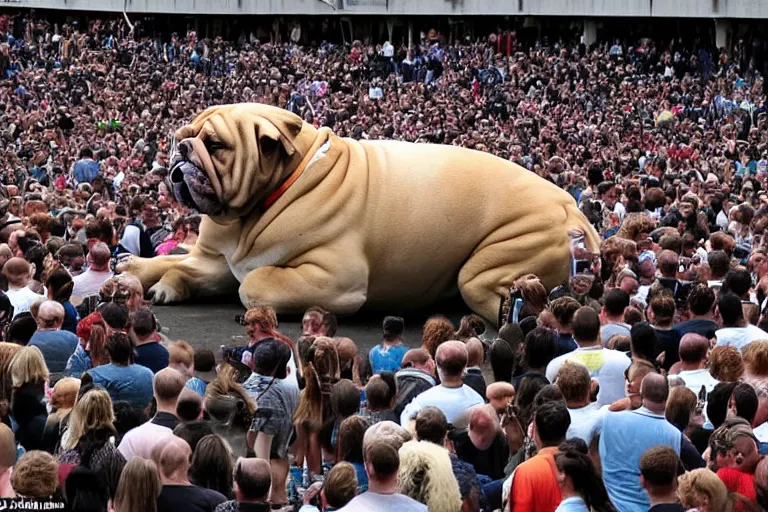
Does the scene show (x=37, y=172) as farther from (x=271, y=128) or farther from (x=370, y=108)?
(x=271, y=128)

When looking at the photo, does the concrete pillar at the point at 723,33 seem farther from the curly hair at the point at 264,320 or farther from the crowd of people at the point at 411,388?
the curly hair at the point at 264,320

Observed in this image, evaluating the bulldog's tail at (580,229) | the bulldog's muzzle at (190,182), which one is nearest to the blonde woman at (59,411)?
the bulldog's muzzle at (190,182)

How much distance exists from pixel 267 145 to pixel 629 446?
240 inches

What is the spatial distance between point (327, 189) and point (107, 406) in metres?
5.96

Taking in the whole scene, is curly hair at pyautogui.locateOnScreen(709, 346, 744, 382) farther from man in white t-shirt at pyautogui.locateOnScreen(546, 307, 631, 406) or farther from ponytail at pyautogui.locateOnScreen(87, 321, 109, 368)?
ponytail at pyautogui.locateOnScreen(87, 321, 109, 368)

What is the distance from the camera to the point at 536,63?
133 feet

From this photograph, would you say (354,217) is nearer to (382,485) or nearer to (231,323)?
(231,323)

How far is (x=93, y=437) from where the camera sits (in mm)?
7625

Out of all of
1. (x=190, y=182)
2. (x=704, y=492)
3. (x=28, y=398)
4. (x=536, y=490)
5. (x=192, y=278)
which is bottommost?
(x=192, y=278)

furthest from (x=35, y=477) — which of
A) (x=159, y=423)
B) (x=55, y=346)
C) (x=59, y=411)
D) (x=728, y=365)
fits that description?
(x=728, y=365)

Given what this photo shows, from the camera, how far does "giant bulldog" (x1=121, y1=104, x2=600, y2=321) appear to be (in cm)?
1307

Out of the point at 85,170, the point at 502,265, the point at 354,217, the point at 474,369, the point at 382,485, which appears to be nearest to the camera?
the point at 382,485

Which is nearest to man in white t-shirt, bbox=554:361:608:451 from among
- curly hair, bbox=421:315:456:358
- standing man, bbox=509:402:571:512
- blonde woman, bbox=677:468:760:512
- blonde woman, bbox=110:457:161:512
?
standing man, bbox=509:402:571:512

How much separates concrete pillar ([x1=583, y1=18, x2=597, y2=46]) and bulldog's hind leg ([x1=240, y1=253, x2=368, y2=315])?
34960 millimetres
